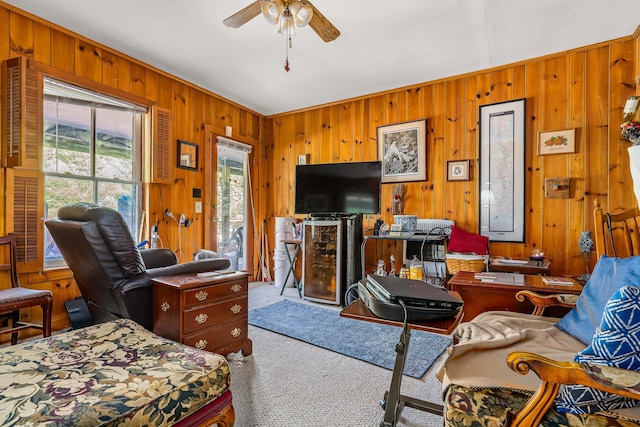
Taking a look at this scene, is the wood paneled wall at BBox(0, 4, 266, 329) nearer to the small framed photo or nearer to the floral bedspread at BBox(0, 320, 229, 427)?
the floral bedspread at BBox(0, 320, 229, 427)

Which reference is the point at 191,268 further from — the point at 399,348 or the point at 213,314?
the point at 399,348

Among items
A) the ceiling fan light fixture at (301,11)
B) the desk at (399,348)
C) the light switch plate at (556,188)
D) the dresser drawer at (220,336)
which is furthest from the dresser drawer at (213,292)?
the light switch plate at (556,188)

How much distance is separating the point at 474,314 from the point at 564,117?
240cm

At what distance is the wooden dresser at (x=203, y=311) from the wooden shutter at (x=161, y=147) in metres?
1.76

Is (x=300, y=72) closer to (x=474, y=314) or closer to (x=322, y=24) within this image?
(x=322, y=24)

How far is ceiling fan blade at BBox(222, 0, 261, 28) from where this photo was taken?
208cm

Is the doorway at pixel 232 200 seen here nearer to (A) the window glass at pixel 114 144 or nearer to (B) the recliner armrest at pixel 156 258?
(A) the window glass at pixel 114 144

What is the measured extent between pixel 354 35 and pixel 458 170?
1837 mm

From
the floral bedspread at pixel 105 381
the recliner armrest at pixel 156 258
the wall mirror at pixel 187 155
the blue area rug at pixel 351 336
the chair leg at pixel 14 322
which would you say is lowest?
the blue area rug at pixel 351 336

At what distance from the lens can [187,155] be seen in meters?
3.86

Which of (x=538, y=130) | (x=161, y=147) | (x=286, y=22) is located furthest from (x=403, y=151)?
(x=161, y=147)

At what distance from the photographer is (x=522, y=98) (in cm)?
335

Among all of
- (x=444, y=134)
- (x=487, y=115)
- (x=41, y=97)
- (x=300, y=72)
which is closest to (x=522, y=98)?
(x=487, y=115)

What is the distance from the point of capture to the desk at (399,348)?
1.09 m
